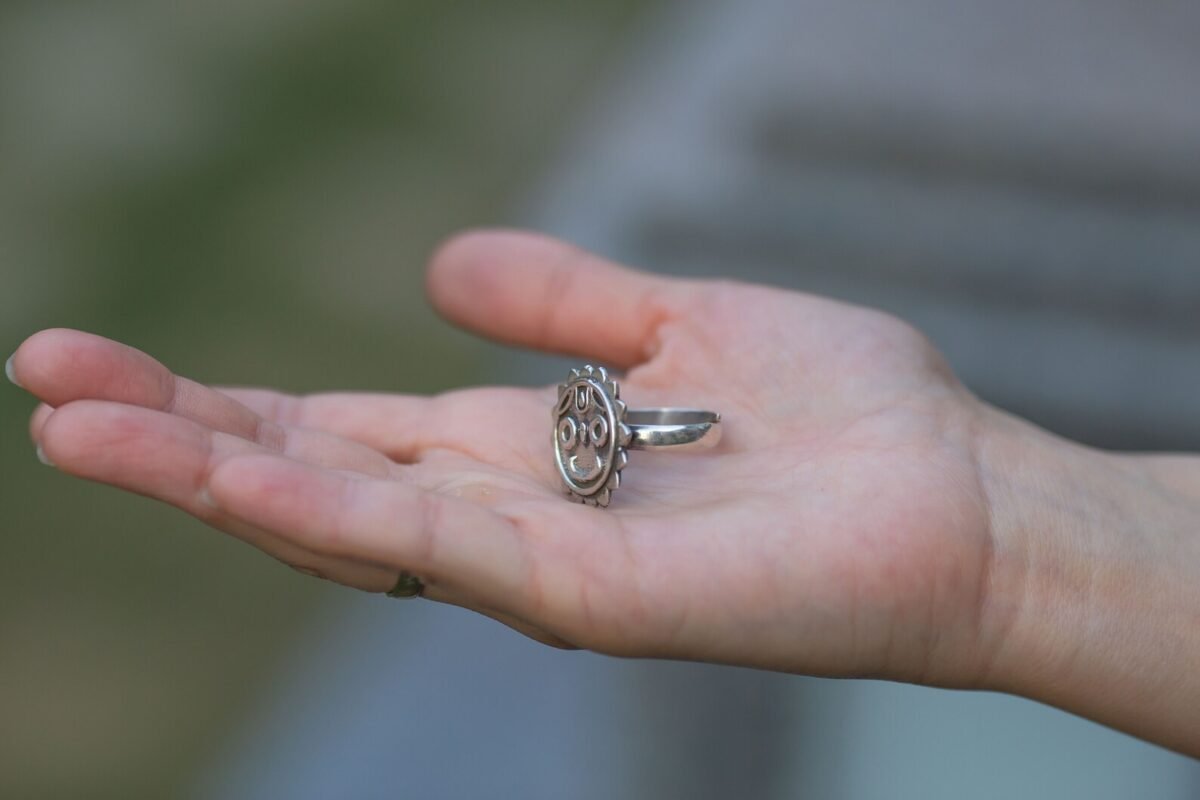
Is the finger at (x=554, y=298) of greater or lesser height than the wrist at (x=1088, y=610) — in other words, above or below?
above

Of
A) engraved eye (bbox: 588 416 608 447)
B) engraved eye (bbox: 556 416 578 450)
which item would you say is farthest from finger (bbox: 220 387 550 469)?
engraved eye (bbox: 588 416 608 447)

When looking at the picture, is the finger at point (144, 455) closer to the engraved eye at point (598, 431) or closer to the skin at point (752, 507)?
the skin at point (752, 507)

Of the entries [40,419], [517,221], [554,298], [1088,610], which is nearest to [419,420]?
[554,298]

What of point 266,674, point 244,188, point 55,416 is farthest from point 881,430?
point 244,188

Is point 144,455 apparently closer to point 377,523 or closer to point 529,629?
point 377,523

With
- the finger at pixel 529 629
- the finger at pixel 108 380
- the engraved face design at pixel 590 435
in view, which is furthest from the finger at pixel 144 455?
the engraved face design at pixel 590 435

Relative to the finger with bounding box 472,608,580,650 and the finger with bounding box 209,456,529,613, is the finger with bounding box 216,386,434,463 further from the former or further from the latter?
the finger with bounding box 209,456,529,613
